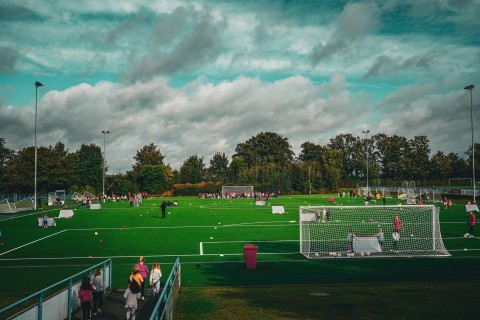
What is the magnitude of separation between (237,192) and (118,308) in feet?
270

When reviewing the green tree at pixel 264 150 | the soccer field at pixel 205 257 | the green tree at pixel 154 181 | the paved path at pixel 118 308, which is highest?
the green tree at pixel 264 150

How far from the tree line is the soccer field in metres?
63.9

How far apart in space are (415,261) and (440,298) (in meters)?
7.23

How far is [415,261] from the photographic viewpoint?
20.2 m

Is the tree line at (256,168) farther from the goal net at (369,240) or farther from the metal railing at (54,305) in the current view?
the metal railing at (54,305)

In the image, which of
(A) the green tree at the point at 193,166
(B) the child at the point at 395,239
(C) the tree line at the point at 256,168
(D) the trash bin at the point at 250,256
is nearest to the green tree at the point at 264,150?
(C) the tree line at the point at 256,168

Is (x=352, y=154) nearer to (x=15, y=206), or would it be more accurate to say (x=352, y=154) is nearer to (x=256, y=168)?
(x=256, y=168)

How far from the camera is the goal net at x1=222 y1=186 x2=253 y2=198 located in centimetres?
9176

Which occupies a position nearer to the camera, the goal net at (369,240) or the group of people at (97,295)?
the group of people at (97,295)

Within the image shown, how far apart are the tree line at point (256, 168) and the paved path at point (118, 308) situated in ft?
265

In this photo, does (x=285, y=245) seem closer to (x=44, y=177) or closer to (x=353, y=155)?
(x=44, y=177)

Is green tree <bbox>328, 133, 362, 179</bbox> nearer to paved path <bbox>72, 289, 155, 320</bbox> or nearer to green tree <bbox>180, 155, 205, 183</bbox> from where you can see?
green tree <bbox>180, 155, 205, 183</bbox>

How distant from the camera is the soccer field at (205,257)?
16.8m

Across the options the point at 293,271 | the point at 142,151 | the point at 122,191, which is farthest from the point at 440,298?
the point at 142,151
